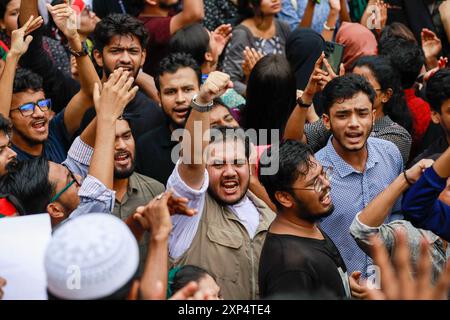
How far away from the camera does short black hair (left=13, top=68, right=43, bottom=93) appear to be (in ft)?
15.5

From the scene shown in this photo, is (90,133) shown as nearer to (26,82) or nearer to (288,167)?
(26,82)

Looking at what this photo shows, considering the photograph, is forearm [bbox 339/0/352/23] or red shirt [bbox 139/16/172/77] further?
forearm [bbox 339/0/352/23]

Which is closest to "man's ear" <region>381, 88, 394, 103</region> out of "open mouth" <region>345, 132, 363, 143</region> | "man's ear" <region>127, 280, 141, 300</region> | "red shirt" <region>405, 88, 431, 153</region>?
"red shirt" <region>405, 88, 431, 153</region>

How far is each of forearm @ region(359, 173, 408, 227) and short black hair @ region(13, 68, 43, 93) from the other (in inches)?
84.2

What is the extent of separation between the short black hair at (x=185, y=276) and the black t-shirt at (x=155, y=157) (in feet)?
3.96

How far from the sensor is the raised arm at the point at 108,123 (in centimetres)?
378

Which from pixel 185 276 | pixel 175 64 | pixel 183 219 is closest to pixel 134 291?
pixel 185 276

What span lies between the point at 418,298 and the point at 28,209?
84.7 inches

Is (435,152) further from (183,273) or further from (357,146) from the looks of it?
(183,273)

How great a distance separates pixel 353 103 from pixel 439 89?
55cm

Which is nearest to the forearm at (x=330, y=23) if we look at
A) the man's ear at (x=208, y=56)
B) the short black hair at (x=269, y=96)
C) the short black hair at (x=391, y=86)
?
the short black hair at (x=391, y=86)

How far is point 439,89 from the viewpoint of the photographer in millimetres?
4680

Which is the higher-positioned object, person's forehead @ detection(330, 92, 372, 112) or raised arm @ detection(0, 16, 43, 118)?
person's forehead @ detection(330, 92, 372, 112)

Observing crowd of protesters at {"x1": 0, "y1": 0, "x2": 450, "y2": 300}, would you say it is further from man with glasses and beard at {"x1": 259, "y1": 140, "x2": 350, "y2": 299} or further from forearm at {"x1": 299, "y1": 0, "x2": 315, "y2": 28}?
forearm at {"x1": 299, "y1": 0, "x2": 315, "y2": 28}
